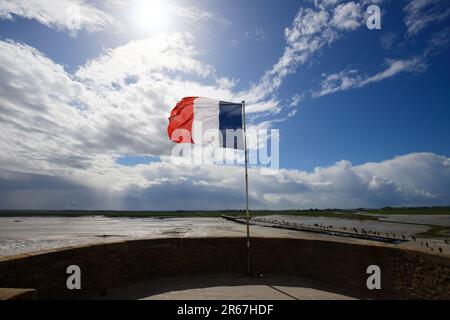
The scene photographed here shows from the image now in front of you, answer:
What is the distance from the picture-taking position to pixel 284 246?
8359 millimetres

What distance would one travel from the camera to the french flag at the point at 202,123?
8.89m

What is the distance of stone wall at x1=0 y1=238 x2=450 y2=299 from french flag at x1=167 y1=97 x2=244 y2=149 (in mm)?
3211

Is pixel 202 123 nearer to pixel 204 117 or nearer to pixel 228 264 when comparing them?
pixel 204 117

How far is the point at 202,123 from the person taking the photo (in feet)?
29.2

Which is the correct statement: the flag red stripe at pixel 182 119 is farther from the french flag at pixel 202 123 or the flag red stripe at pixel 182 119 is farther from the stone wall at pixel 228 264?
the stone wall at pixel 228 264

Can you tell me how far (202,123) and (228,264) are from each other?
452 centimetres

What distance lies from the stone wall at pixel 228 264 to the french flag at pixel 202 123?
3.21m

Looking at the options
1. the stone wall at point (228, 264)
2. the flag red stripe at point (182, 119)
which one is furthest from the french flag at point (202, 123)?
the stone wall at point (228, 264)
